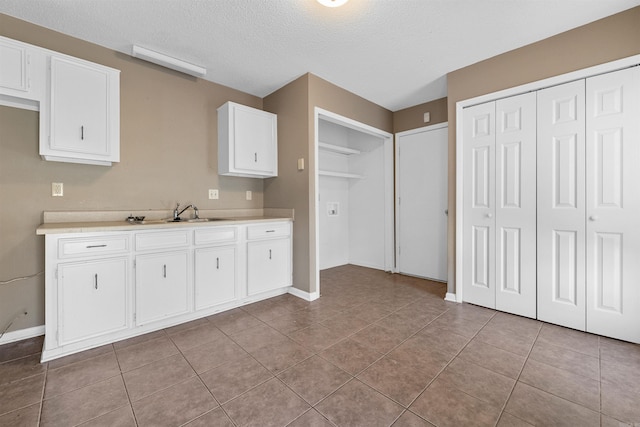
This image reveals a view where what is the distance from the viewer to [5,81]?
6.37ft

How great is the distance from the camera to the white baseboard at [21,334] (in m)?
2.13

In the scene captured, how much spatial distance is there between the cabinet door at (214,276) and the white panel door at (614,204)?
10.7ft

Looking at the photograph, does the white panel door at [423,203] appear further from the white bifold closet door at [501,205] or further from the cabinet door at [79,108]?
the cabinet door at [79,108]

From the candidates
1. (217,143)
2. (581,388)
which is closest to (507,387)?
(581,388)

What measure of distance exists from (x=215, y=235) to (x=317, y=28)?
2131 millimetres

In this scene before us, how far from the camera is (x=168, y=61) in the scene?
2660mm

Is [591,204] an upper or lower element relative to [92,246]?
upper

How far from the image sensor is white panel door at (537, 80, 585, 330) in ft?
7.55

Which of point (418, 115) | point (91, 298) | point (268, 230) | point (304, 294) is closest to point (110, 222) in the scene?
point (91, 298)

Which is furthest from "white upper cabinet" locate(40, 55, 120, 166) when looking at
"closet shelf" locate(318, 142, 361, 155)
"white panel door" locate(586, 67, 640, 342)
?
"white panel door" locate(586, 67, 640, 342)

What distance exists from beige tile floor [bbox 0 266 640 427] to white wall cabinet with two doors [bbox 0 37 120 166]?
161 centimetres

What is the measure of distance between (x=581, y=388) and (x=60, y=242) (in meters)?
3.52

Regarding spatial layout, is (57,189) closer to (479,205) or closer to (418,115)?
(479,205)

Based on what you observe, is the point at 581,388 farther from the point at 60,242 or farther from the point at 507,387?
the point at 60,242
